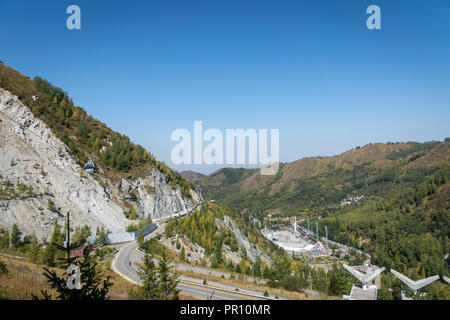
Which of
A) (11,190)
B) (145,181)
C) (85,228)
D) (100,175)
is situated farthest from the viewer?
(145,181)

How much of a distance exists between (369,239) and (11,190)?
142 m

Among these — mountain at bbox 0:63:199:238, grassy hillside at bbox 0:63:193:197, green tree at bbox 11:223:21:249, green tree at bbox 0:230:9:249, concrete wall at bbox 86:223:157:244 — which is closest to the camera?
green tree at bbox 0:230:9:249

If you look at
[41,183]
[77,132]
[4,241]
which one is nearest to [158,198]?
[77,132]

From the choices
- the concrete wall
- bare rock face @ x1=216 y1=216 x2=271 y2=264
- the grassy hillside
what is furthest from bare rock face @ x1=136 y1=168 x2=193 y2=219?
bare rock face @ x1=216 y1=216 x2=271 y2=264

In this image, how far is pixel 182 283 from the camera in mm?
25000

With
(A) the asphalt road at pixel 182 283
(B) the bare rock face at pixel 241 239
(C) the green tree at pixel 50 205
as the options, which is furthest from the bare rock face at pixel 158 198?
(A) the asphalt road at pixel 182 283

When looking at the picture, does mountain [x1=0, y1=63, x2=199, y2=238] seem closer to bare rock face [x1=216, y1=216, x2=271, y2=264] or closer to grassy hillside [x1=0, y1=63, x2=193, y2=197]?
grassy hillside [x1=0, y1=63, x2=193, y2=197]

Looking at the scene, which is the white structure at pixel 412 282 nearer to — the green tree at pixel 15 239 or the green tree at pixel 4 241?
the green tree at pixel 15 239

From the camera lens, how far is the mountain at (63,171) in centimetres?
3969

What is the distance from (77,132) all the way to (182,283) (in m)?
46.1

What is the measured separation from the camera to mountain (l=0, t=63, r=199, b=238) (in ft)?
130

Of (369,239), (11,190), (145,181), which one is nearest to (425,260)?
(369,239)
